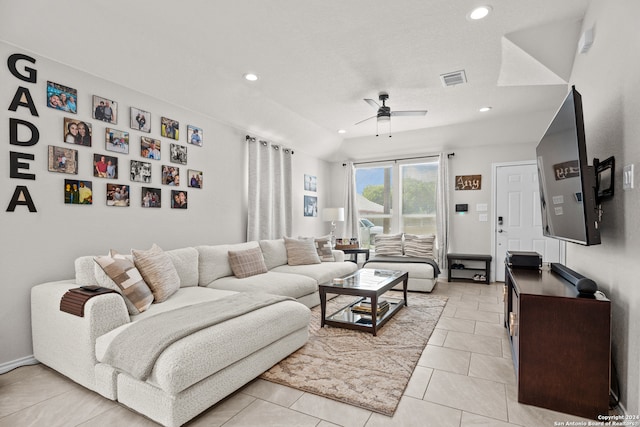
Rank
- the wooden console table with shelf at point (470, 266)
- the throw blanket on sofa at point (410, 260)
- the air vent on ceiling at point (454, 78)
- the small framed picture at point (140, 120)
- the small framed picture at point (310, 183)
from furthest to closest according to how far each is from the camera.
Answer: the small framed picture at point (310, 183) → the wooden console table with shelf at point (470, 266) → the throw blanket on sofa at point (410, 260) → the air vent on ceiling at point (454, 78) → the small framed picture at point (140, 120)

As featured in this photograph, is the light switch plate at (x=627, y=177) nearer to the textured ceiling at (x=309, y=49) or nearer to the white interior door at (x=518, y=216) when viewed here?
the textured ceiling at (x=309, y=49)

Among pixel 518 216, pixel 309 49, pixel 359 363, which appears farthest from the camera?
pixel 518 216

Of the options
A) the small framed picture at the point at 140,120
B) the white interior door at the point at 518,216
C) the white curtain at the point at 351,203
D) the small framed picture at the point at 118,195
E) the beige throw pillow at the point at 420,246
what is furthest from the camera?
the white curtain at the point at 351,203

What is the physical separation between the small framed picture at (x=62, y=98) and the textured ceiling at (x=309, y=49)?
228 millimetres

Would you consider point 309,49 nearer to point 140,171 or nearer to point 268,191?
point 140,171

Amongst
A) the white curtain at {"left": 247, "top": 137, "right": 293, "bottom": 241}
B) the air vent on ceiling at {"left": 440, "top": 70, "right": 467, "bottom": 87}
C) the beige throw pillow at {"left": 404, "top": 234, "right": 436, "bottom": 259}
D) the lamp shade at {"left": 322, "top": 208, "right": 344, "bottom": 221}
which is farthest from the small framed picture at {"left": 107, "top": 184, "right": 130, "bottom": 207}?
the beige throw pillow at {"left": 404, "top": 234, "right": 436, "bottom": 259}

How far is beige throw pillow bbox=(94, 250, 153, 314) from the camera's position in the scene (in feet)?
7.70

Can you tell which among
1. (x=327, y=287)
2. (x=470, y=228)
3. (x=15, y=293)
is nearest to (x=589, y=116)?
(x=327, y=287)

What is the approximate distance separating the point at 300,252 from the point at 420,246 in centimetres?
227

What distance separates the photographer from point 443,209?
6039mm

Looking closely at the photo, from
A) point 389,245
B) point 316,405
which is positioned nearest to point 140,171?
point 316,405

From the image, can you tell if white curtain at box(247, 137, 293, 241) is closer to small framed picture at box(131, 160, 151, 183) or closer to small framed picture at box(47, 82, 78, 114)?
small framed picture at box(131, 160, 151, 183)

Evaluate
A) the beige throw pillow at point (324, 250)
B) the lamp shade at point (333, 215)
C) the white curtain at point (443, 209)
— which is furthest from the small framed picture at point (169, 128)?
the white curtain at point (443, 209)

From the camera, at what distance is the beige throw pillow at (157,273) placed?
2.66 metres
